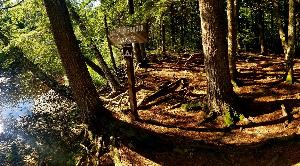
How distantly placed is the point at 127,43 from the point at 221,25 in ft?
9.17

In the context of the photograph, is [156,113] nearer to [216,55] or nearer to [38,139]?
[216,55]

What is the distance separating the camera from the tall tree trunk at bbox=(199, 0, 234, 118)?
31.5 ft

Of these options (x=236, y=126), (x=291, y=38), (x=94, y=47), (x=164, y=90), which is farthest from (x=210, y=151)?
(x=94, y=47)

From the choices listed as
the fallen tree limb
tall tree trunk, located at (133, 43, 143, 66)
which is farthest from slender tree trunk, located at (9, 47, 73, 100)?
tall tree trunk, located at (133, 43, 143, 66)

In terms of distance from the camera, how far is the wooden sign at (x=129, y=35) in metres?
9.56

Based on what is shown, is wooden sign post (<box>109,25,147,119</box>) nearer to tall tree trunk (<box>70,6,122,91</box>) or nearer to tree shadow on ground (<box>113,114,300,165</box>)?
tree shadow on ground (<box>113,114,300,165</box>)

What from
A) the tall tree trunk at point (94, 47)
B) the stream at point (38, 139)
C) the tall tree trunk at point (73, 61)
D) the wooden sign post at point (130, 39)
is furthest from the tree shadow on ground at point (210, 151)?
the tall tree trunk at point (94, 47)

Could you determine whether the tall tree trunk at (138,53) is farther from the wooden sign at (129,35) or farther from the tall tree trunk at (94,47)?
the wooden sign at (129,35)

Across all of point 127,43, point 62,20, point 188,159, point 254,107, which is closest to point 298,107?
point 254,107

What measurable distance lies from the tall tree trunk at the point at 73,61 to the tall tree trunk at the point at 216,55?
3436 mm

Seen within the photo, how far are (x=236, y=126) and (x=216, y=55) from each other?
2.18m

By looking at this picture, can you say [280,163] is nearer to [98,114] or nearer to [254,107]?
[254,107]

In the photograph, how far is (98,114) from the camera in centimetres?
883

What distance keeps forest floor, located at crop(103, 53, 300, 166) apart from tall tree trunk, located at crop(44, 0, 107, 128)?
135 centimetres
